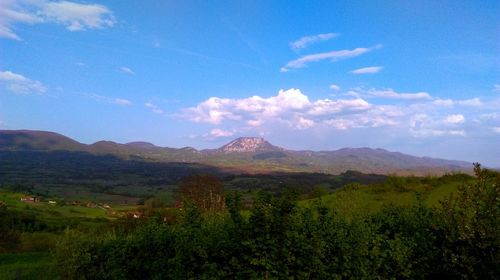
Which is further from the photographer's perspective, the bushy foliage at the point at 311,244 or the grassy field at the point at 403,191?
the grassy field at the point at 403,191

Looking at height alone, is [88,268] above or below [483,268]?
below

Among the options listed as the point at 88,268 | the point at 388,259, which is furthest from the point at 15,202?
the point at 388,259

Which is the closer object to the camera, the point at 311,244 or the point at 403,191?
the point at 311,244

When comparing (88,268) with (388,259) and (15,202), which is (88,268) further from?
(15,202)

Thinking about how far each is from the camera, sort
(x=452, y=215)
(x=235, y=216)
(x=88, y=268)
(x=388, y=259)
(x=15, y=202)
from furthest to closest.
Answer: (x=15, y=202)
(x=88, y=268)
(x=452, y=215)
(x=388, y=259)
(x=235, y=216)

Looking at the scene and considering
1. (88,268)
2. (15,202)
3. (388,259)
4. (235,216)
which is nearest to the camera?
(235,216)

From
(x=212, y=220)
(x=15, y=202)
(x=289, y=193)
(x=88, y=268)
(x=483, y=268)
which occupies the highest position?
(x=289, y=193)

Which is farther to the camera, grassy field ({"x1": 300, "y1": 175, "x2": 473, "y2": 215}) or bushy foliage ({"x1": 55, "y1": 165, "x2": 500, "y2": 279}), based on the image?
grassy field ({"x1": 300, "y1": 175, "x2": 473, "y2": 215})

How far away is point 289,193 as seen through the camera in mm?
8766

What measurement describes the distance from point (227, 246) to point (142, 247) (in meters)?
2.81

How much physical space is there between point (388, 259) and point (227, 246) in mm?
3583

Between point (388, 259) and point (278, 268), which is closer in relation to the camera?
point (278, 268)

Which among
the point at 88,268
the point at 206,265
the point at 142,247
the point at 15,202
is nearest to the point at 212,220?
the point at 142,247

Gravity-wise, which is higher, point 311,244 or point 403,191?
point 311,244
